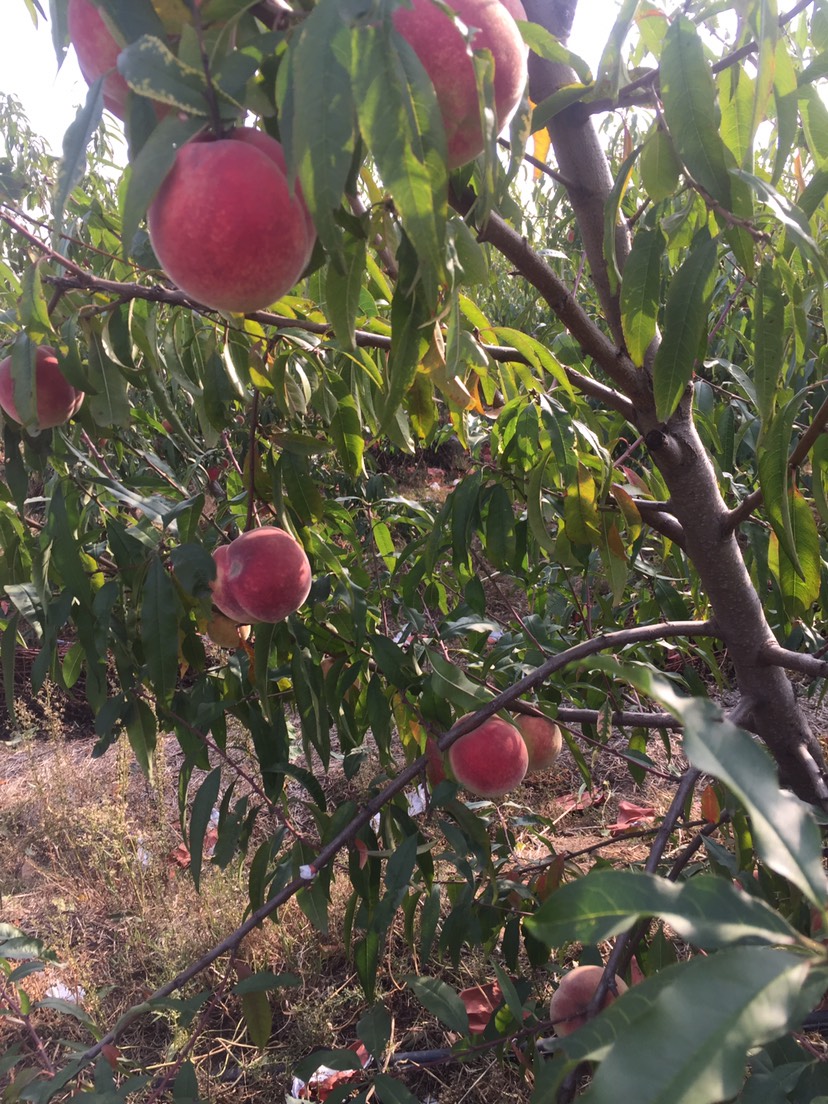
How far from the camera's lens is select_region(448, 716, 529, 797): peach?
3.75 ft

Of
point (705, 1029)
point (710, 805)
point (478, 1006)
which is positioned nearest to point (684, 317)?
point (705, 1029)

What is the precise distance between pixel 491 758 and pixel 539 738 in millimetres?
265

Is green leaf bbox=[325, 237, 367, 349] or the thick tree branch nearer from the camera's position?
green leaf bbox=[325, 237, 367, 349]

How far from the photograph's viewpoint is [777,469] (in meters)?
0.72

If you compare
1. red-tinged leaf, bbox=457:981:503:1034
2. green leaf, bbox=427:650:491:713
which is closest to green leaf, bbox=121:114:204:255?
green leaf, bbox=427:650:491:713

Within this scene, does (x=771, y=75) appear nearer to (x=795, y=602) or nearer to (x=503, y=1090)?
(x=795, y=602)

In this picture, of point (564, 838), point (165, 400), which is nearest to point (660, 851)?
point (165, 400)

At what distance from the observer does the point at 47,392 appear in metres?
0.90

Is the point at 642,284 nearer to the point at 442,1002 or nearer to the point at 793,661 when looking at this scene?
the point at 793,661

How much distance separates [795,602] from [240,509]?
835 millimetres

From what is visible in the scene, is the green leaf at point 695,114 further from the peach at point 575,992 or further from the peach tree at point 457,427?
the peach at point 575,992

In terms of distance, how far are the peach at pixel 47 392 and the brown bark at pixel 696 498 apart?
58 cm

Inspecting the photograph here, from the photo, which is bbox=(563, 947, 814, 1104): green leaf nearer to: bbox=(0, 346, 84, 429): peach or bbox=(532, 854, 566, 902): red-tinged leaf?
bbox=(0, 346, 84, 429): peach

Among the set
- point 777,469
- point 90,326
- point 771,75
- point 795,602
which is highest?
point 771,75
